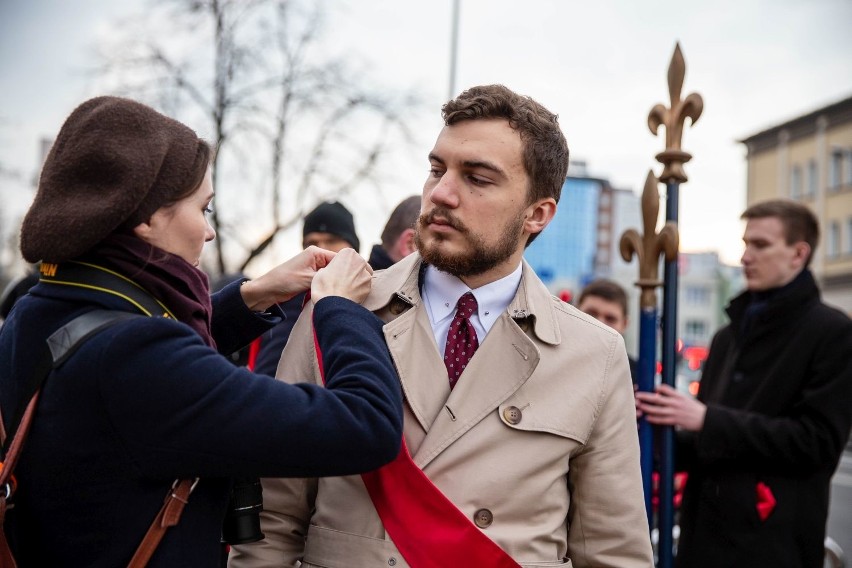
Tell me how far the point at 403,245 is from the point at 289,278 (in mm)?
2192

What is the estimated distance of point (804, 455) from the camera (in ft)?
11.8

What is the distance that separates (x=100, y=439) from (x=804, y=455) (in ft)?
9.73

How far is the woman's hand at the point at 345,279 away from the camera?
2.25 m

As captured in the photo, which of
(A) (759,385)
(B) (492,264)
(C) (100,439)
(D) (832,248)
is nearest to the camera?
(C) (100,439)

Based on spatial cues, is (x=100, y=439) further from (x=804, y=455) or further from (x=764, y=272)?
(x=764, y=272)

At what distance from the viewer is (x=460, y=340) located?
250cm

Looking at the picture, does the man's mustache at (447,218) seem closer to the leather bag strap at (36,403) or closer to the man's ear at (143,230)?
the man's ear at (143,230)

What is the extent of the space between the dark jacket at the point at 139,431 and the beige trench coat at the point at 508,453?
1.44ft

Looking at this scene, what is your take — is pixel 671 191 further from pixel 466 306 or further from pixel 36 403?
pixel 36 403

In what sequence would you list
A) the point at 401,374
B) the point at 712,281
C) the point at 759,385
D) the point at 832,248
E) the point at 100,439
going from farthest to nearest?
the point at 712,281, the point at 832,248, the point at 759,385, the point at 401,374, the point at 100,439

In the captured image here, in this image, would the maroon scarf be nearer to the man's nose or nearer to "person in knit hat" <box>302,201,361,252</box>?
the man's nose

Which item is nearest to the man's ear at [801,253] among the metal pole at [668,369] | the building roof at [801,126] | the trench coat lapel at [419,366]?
the metal pole at [668,369]

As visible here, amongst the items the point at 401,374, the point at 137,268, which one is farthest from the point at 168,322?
the point at 401,374

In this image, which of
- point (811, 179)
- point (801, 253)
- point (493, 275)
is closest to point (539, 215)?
point (493, 275)
